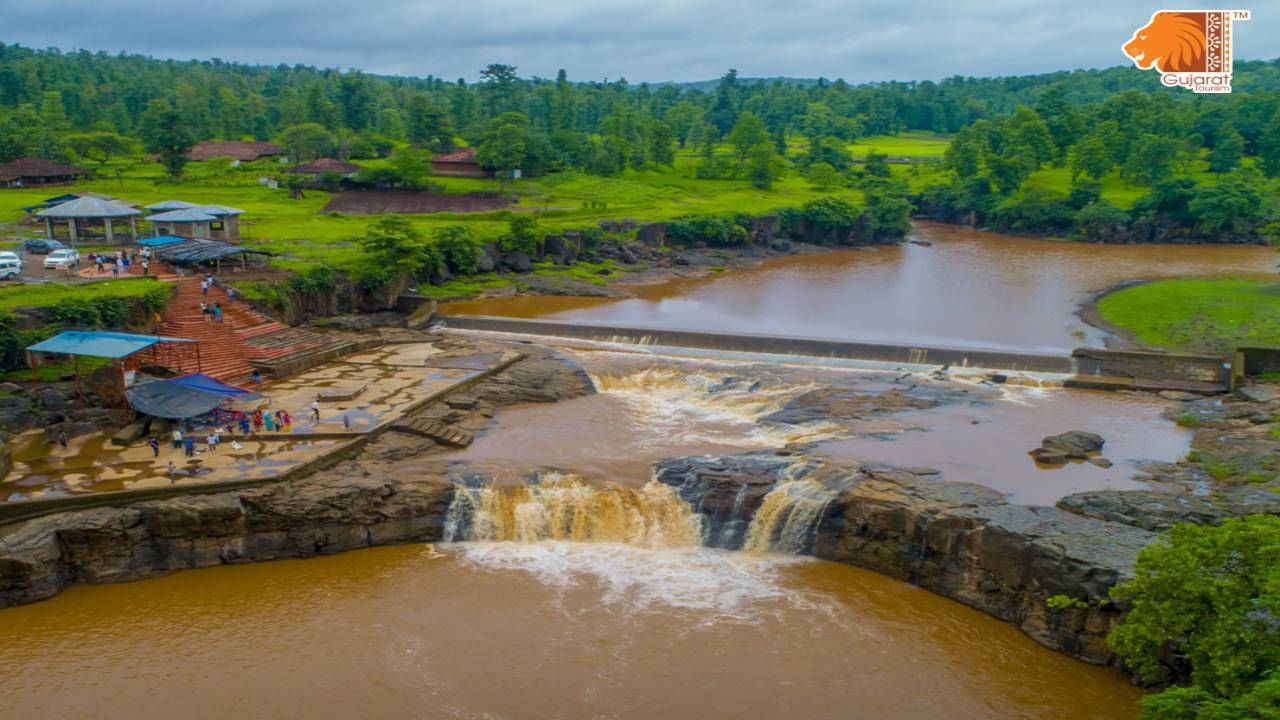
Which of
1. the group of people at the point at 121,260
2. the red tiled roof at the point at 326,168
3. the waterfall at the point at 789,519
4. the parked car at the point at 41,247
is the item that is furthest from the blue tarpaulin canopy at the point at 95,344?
the red tiled roof at the point at 326,168

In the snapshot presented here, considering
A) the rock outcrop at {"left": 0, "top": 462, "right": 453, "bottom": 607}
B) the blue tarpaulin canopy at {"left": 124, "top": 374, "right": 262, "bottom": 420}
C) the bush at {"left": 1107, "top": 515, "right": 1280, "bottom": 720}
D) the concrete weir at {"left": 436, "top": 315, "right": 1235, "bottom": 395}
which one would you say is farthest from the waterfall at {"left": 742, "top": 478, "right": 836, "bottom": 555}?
the blue tarpaulin canopy at {"left": 124, "top": 374, "right": 262, "bottom": 420}

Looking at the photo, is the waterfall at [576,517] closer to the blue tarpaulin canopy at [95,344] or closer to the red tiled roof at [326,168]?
the blue tarpaulin canopy at [95,344]

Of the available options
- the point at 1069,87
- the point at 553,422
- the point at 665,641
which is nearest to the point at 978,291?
the point at 553,422

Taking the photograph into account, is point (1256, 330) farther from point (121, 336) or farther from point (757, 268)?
point (121, 336)

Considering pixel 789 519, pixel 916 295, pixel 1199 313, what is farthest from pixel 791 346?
pixel 1199 313

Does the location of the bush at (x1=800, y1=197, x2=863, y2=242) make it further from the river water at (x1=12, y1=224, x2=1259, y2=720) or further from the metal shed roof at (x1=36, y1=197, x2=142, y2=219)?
the metal shed roof at (x1=36, y1=197, x2=142, y2=219)

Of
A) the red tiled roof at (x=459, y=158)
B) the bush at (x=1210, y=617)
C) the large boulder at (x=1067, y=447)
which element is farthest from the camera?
the red tiled roof at (x=459, y=158)

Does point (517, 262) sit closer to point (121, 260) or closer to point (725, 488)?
point (121, 260)
